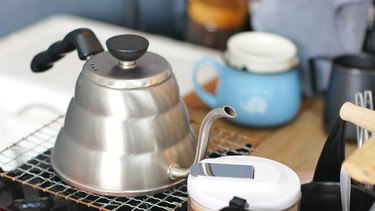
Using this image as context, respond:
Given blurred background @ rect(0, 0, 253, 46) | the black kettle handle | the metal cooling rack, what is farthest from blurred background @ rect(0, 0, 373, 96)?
the black kettle handle

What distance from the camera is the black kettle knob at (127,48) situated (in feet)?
2.45

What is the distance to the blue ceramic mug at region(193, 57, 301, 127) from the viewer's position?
1.05m

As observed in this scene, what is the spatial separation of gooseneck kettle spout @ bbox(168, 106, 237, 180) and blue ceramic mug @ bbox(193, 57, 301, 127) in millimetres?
288

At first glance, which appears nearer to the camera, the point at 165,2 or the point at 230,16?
the point at 230,16

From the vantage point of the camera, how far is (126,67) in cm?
78

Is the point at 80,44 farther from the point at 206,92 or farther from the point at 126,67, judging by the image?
the point at 206,92

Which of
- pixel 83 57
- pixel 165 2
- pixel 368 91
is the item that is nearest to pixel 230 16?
pixel 165 2

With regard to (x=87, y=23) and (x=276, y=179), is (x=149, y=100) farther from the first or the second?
(x=87, y=23)

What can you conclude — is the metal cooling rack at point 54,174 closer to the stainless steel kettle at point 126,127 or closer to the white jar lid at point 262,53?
the stainless steel kettle at point 126,127

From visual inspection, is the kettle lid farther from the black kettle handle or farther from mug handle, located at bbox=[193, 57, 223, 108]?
mug handle, located at bbox=[193, 57, 223, 108]

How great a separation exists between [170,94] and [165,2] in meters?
1.06

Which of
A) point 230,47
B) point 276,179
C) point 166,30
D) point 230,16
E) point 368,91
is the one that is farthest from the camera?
point 166,30

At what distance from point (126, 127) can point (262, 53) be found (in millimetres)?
423

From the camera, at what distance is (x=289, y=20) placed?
1.15 m
